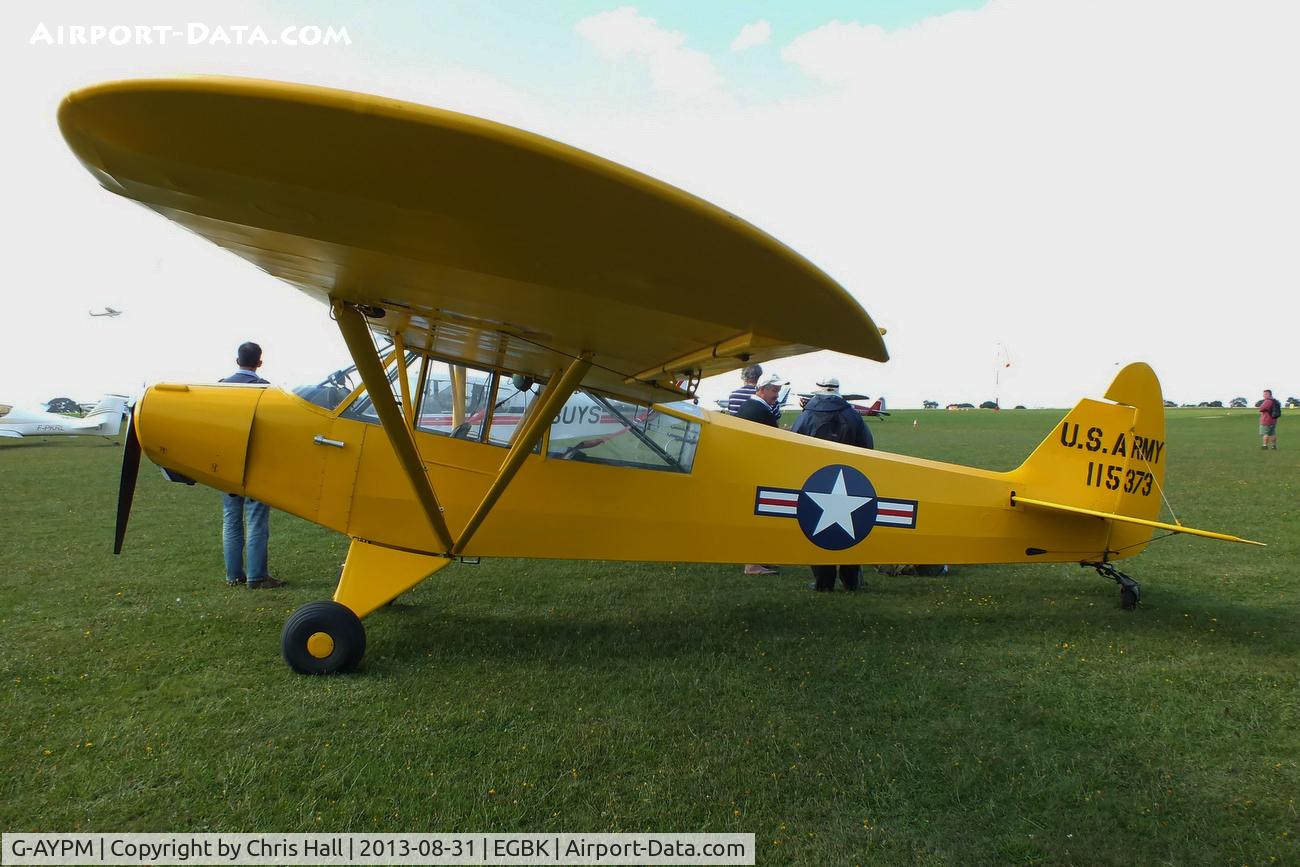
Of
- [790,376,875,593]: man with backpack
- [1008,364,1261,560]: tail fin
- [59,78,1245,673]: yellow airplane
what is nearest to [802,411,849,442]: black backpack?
[790,376,875,593]: man with backpack

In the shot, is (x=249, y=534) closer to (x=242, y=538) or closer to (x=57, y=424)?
(x=242, y=538)

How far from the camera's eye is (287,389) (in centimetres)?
421

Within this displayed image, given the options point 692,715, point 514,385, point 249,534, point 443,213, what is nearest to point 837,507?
point 692,715

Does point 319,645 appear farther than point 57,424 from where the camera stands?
No

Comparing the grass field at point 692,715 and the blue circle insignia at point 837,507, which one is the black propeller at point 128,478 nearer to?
the grass field at point 692,715

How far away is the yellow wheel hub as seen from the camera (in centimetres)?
363

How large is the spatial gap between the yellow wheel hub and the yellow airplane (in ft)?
0.04

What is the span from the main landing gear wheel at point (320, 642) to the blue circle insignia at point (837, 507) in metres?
2.82

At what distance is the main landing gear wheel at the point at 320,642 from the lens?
3.62 meters

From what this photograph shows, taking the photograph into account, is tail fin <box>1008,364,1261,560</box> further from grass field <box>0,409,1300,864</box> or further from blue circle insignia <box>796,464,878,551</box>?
blue circle insignia <box>796,464,878,551</box>

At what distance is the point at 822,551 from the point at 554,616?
1.92 m

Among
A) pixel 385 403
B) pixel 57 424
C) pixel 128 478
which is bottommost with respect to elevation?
pixel 57 424

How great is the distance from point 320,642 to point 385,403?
4.59ft

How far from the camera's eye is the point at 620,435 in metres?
4.47
